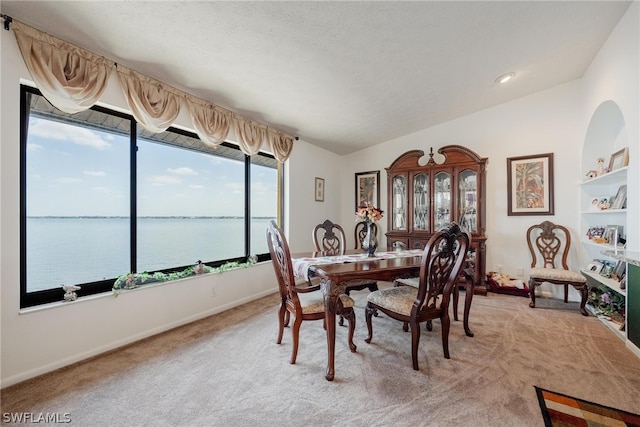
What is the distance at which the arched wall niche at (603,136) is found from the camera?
3012 mm

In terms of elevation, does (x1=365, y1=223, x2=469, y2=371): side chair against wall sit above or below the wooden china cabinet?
below

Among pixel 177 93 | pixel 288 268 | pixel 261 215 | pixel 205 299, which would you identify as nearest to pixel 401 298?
pixel 288 268

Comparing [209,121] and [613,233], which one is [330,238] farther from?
[613,233]

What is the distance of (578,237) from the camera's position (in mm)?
3512

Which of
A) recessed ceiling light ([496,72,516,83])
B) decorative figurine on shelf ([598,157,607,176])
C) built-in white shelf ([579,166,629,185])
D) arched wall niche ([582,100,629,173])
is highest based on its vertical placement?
recessed ceiling light ([496,72,516,83])

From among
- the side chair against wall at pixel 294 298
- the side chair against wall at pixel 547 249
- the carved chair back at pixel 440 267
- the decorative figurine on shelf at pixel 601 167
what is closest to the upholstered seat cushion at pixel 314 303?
the side chair against wall at pixel 294 298

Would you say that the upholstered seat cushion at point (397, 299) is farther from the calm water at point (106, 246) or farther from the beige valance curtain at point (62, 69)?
the beige valance curtain at point (62, 69)

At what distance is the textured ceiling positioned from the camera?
1.77 m

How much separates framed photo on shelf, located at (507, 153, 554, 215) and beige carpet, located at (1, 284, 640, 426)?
175 centimetres

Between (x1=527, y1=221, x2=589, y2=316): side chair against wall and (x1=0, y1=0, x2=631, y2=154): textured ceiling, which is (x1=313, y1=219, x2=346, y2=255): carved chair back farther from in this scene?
(x1=527, y1=221, x2=589, y2=316): side chair against wall

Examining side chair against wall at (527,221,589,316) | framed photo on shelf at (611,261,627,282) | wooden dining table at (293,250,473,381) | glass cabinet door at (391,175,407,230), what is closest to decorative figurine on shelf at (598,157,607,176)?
side chair against wall at (527,221,589,316)

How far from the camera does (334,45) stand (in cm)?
218

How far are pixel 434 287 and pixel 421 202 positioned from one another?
2611 millimetres

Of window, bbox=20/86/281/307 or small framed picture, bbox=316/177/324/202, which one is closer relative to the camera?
window, bbox=20/86/281/307
